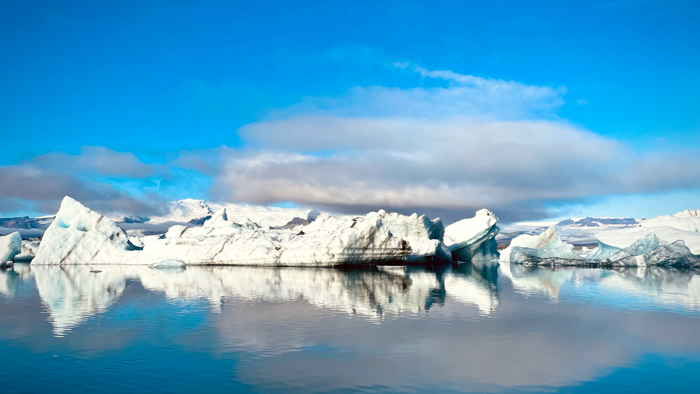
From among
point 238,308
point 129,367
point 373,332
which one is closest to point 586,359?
point 373,332

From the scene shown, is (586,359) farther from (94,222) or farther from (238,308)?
(94,222)

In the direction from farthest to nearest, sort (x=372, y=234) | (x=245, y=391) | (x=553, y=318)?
1. (x=372, y=234)
2. (x=553, y=318)
3. (x=245, y=391)

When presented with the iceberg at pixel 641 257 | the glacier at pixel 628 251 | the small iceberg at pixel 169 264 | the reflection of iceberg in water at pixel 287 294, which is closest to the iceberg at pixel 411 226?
the glacier at pixel 628 251

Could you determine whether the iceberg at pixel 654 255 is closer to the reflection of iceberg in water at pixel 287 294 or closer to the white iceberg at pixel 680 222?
the white iceberg at pixel 680 222

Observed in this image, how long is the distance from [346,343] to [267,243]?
859 inches

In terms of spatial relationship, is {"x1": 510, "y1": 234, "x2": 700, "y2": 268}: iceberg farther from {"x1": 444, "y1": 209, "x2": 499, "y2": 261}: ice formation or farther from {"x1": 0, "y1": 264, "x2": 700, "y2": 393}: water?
{"x1": 0, "y1": 264, "x2": 700, "y2": 393}: water

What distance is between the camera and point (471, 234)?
129ft

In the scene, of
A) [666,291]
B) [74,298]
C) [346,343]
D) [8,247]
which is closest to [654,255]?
[666,291]

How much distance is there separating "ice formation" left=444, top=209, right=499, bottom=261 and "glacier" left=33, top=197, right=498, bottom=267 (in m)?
0.08

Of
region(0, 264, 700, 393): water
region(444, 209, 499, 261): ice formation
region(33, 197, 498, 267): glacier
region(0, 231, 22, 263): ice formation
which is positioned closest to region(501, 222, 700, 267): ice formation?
region(444, 209, 499, 261): ice formation

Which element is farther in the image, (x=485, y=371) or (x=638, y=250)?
(x=638, y=250)

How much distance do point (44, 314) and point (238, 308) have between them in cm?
414

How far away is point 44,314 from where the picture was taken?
37.8 ft

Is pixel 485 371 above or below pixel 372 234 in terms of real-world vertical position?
below
